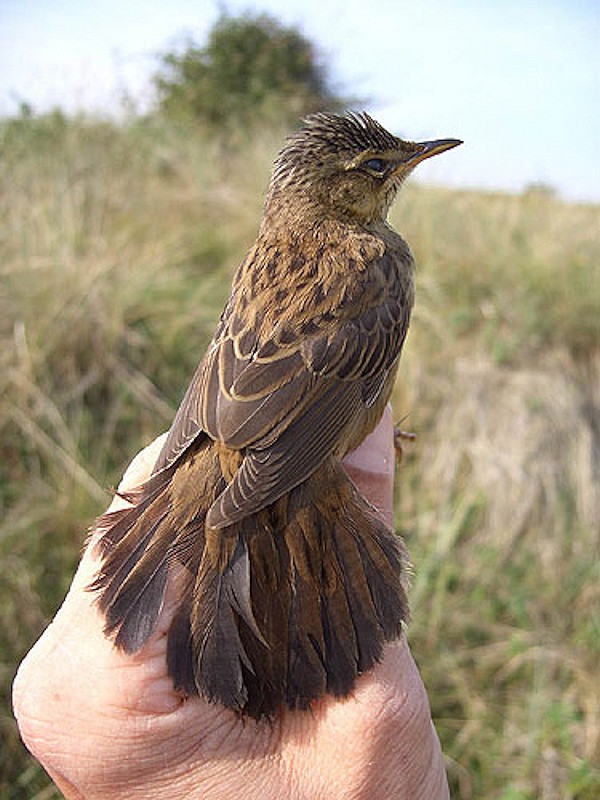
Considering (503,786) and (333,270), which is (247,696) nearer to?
(333,270)

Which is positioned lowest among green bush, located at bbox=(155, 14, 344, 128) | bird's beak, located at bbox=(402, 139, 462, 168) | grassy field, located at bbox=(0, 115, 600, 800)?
grassy field, located at bbox=(0, 115, 600, 800)

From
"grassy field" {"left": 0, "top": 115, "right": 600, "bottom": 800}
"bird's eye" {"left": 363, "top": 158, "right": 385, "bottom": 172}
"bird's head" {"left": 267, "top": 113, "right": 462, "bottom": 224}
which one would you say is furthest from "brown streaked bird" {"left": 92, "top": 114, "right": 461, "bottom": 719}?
"grassy field" {"left": 0, "top": 115, "right": 600, "bottom": 800}

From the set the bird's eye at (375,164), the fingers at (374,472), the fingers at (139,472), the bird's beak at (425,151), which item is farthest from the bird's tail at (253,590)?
the bird's beak at (425,151)

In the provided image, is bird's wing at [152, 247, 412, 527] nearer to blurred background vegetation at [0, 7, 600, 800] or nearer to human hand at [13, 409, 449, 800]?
human hand at [13, 409, 449, 800]

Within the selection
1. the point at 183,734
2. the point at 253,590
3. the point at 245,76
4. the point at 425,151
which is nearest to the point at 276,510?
the point at 253,590

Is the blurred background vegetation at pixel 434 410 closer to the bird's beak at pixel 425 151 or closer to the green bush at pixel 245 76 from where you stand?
the bird's beak at pixel 425 151

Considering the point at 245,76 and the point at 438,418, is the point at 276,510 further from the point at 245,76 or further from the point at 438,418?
the point at 245,76

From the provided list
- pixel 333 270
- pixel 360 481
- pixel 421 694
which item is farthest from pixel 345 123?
pixel 421 694
